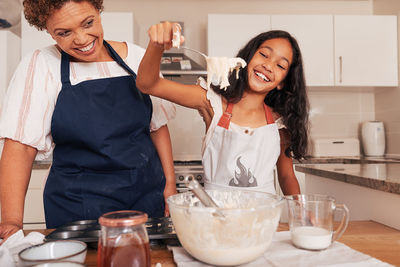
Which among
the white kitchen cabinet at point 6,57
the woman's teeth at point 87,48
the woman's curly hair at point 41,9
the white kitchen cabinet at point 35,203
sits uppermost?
the white kitchen cabinet at point 6,57

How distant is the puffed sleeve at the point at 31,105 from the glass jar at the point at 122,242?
2.15 ft

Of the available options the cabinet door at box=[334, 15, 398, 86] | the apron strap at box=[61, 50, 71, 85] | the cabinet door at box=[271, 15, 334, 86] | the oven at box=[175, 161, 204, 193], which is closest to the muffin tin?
the apron strap at box=[61, 50, 71, 85]

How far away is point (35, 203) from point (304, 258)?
87.6 inches

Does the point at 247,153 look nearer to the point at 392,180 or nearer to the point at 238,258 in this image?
the point at 392,180

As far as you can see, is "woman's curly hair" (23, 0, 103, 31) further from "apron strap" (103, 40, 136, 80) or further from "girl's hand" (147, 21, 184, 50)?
"girl's hand" (147, 21, 184, 50)

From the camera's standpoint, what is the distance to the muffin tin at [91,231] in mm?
661

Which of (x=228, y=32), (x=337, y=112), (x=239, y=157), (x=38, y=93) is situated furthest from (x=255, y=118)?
Answer: (x=337, y=112)

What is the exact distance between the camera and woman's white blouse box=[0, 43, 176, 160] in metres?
0.98

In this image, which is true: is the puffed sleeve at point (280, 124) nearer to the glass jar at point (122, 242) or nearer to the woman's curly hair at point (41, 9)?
the woman's curly hair at point (41, 9)

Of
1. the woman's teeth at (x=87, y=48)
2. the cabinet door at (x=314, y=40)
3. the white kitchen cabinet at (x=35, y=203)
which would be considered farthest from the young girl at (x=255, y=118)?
the white kitchen cabinet at (x=35, y=203)

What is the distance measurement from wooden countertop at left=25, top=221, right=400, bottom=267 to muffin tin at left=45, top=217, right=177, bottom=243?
0.03 metres

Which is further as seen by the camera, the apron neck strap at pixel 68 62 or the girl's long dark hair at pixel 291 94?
the girl's long dark hair at pixel 291 94

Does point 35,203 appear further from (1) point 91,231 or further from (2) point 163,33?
(2) point 163,33

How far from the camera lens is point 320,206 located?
646mm
